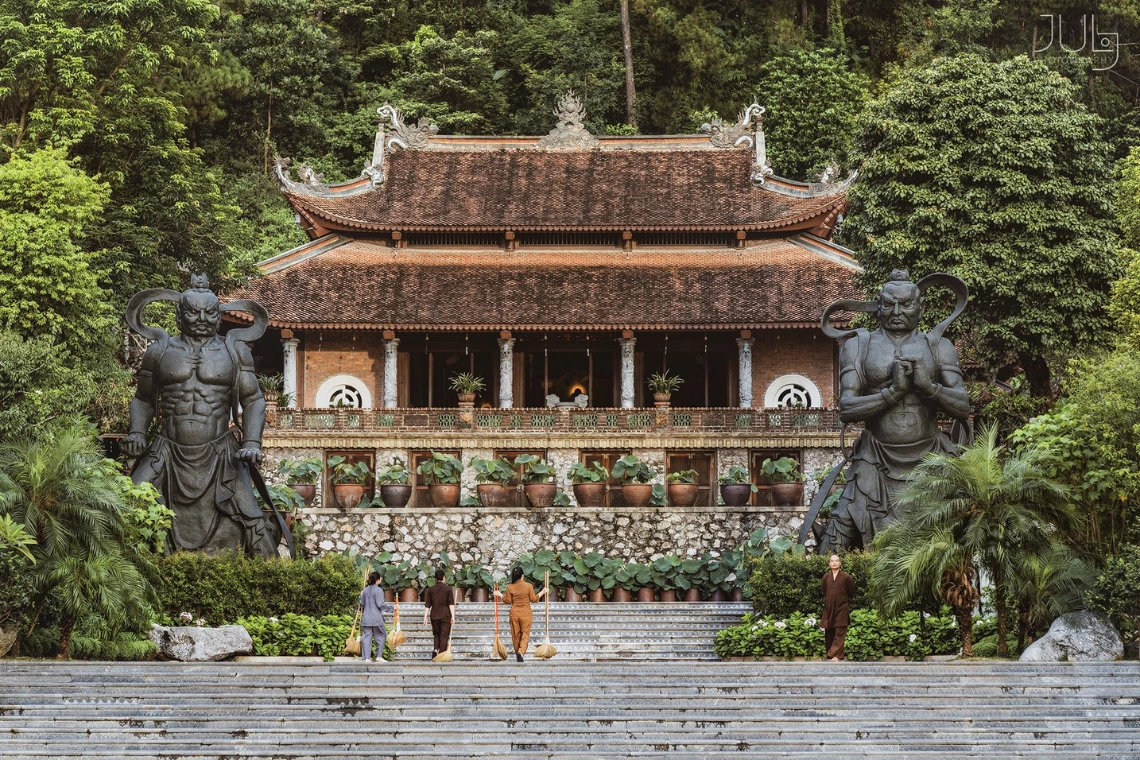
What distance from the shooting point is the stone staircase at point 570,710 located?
12859 mm

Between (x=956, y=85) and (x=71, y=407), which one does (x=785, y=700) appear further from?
(x=956, y=85)

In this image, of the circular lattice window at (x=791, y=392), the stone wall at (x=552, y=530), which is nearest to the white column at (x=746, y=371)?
the circular lattice window at (x=791, y=392)

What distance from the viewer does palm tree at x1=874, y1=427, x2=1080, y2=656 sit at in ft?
54.1

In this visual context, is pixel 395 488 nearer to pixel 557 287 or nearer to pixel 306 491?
pixel 306 491

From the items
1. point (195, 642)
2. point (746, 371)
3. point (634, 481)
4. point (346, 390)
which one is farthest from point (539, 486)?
point (195, 642)

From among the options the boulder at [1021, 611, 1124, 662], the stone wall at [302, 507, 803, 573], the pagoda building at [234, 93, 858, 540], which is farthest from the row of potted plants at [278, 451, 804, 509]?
the boulder at [1021, 611, 1124, 662]

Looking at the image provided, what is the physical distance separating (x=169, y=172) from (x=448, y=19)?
2234 centimetres

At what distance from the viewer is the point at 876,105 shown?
30.3 meters

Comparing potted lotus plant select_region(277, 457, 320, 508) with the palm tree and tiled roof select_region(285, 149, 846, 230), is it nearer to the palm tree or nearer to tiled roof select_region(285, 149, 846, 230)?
tiled roof select_region(285, 149, 846, 230)

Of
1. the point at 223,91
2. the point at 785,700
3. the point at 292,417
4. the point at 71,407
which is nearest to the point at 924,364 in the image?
the point at 785,700

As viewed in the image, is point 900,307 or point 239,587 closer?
point 239,587

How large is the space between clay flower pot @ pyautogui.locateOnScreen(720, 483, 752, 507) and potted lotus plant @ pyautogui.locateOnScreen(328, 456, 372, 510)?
22.1 ft

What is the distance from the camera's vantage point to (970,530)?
16.5m

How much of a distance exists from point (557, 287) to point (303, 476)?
8.74 m
